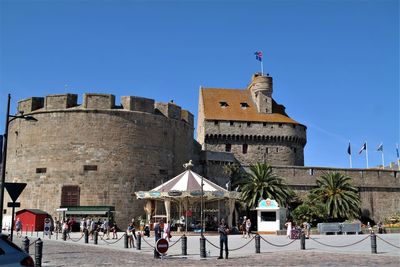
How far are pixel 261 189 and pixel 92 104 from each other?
1516cm

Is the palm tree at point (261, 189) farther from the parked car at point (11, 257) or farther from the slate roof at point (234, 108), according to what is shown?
the parked car at point (11, 257)

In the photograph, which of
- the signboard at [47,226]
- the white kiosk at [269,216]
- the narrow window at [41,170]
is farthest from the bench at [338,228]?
the narrow window at [41,170]

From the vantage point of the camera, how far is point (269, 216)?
108ft

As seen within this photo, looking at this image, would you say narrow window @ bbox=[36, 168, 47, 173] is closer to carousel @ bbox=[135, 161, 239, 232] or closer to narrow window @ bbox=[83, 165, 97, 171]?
narrow window @ bbox=[83, 165, 97, 171]

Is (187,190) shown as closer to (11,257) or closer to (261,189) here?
(261,189)

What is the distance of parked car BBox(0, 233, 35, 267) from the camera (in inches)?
292

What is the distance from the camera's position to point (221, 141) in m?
50.5

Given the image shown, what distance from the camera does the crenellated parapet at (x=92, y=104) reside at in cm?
3756

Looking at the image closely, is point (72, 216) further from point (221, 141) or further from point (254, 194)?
point (221, 141)

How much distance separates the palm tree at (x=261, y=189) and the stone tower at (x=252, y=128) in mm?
9541

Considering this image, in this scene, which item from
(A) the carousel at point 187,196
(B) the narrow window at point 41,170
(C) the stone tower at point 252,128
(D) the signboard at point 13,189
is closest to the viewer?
(D) the signboard at point 13,189

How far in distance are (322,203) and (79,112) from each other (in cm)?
2185

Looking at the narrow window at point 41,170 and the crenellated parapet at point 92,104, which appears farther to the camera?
the crenellated parapet at point 92,104

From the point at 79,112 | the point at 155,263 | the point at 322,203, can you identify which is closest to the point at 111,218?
the point at 79,112
